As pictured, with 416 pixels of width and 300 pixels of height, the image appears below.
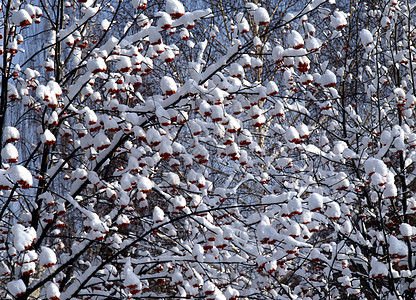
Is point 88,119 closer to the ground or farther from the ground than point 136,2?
closer to the ground

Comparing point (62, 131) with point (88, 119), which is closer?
point (88, 119)

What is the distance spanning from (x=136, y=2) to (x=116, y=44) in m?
0.34

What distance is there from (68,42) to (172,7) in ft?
4.51

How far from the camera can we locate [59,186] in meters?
10.8

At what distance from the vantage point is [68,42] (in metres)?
3.93

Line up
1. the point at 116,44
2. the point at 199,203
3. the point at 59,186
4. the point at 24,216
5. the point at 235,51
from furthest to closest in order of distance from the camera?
the point at 59,186 < the point at 24,216 < the point at 199,203 < the point at 116,44 < the point at 235,51

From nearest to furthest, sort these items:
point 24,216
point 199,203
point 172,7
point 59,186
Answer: point 172,7, point 199,203, point 24,216, point 59,186

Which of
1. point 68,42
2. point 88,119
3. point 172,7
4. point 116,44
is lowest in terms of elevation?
point 88,119

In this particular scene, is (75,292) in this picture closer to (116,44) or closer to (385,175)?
(116,44)

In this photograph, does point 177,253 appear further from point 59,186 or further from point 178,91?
point 59,186

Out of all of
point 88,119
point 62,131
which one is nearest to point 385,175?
point 88,119

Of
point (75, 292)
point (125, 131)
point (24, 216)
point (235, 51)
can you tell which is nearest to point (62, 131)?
point (24, 216)

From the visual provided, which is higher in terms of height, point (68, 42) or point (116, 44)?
point (68, 42)

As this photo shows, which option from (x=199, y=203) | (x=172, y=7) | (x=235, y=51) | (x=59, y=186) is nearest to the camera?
(x=172, y=7)
